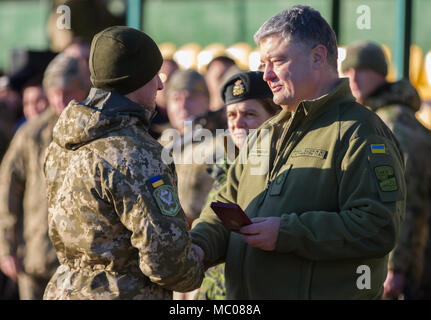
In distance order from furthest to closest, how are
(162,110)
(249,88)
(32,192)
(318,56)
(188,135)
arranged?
(162,110), (32,192), (188,135), (249,88), (318,56)

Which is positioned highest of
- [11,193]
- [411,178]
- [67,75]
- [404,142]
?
[67,75]

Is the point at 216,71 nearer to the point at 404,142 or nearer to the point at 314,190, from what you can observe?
the point at 404,142

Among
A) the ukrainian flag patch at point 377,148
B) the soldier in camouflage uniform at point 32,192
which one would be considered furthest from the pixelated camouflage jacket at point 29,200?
the ukrainian flag patch at point 377,148

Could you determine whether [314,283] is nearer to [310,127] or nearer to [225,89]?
[310,127]

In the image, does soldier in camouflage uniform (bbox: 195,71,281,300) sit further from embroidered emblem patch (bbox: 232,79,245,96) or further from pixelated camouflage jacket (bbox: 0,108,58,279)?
pixelated camouflage jacket (bbox: 0,108,58,279)

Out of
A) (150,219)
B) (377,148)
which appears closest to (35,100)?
(150,219)

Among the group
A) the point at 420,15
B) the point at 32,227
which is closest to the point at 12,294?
the point at 32,227

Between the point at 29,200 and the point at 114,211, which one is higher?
the point at 114,211

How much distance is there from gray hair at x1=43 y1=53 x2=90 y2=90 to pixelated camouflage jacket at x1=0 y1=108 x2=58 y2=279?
304mm

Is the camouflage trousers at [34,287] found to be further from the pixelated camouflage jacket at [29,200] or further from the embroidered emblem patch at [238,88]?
the embroidered emblem patch at [238,88]

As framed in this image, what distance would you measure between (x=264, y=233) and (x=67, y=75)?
3081 millimetres

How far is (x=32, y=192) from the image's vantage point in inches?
229

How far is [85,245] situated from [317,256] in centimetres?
96

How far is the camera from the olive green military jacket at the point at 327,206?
3070 mm
